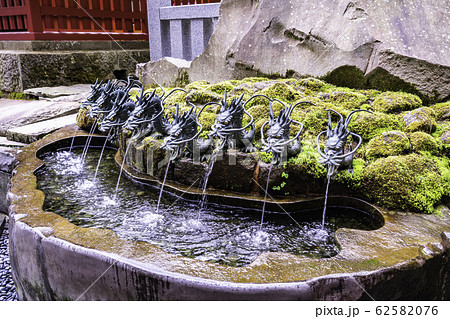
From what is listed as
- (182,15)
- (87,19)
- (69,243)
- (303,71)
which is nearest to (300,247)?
(69,243)

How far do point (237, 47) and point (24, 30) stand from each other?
283 inches

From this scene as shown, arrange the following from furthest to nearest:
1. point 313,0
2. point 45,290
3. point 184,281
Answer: point 313,0, point 45,290, point 184,281

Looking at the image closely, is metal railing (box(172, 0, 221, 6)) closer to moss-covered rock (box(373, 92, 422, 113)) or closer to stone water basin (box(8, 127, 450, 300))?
moss-covered rock (box(373, 92, 422, 113))

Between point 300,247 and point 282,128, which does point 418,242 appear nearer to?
point 300,247

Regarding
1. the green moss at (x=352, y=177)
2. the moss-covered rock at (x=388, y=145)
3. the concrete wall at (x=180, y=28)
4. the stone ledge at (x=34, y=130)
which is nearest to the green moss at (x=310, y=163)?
the green moss at (x=352, y=177)

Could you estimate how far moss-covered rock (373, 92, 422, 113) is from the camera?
Answer: 176 inches

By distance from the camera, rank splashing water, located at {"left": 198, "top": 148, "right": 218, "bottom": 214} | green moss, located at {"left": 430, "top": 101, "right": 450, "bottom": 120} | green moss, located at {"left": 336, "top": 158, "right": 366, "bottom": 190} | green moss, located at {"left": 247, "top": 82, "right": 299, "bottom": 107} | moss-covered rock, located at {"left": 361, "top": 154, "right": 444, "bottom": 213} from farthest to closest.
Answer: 1. green moss, located at {"left": 247, "top": 82, "right": 299, "bottom": 107}
2. green moss, located at {"left": 430, "top": 101, "right": 450, "bottom": 120}
3. splashing water, located at {"left": 198, "top": 148, "right": 218, "bottom": 214}
4. green moss, located at {"left": 336, "top": 158, "right": 366, "bottom": 190}
5. moss-covered rock, located at {"left": 361, "top": 154, "right": 444, "bottom": 213}

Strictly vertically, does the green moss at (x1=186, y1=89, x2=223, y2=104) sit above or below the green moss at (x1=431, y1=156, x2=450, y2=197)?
above

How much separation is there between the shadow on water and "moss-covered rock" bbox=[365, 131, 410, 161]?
65 centimetres

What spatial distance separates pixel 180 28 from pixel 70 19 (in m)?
3.79

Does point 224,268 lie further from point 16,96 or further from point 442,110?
point 16,96

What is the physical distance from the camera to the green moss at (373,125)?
13.1ft

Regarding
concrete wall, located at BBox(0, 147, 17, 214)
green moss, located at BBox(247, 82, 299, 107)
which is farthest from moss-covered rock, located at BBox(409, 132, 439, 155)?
concrete wall, located at BBox(0, 147, 17, 214)

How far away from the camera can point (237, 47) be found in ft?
20.9
